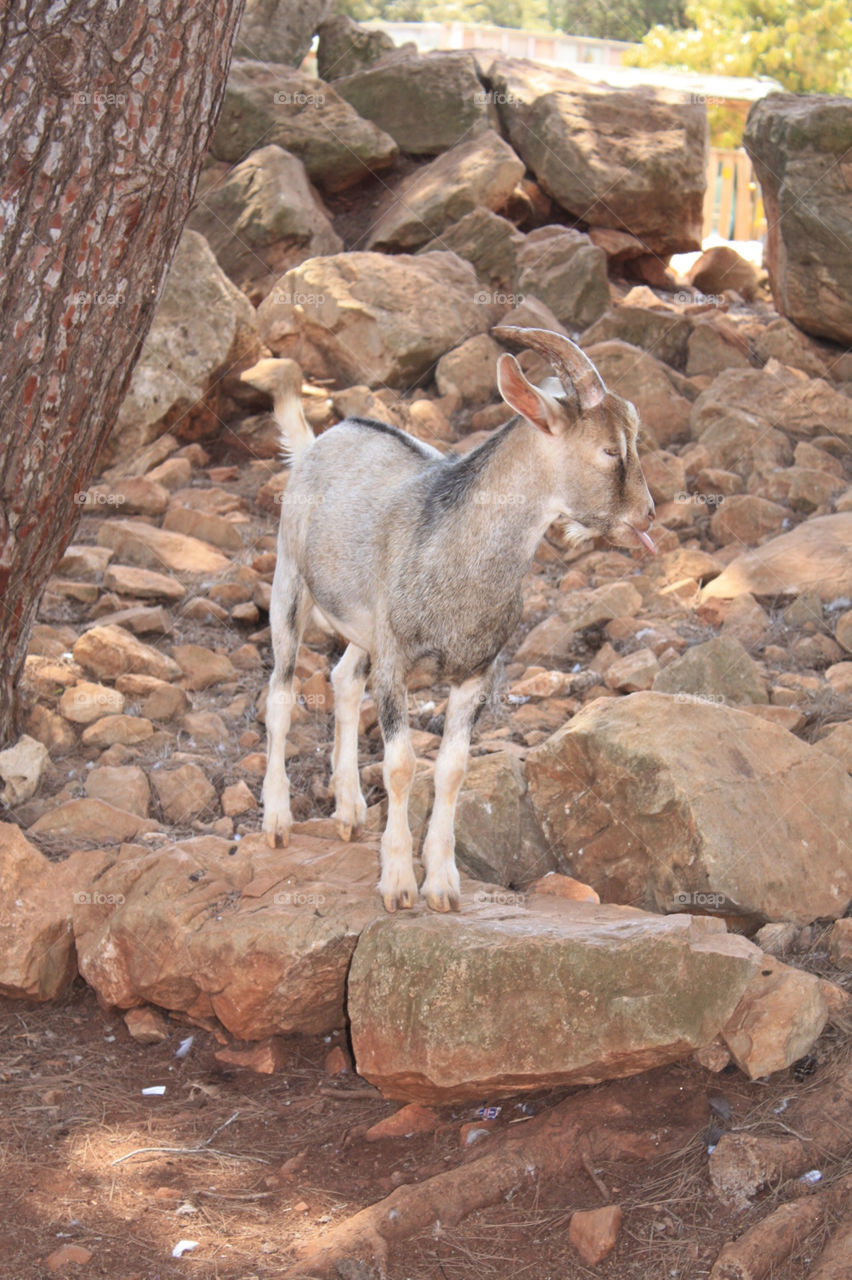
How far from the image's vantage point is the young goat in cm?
427

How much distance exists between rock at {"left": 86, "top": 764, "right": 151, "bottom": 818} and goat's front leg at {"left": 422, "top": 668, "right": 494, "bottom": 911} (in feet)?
5.29

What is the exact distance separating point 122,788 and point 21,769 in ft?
1.58

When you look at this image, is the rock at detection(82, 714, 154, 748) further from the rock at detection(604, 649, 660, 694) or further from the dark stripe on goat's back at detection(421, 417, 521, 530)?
the rock at detection(604, 649, 660, 694)

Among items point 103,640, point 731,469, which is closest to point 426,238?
point 731,469

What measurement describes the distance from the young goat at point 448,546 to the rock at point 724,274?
7776 mm

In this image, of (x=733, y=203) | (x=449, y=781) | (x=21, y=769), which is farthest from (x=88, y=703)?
(x=733, y=203)

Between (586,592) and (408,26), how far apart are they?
17.2 metres

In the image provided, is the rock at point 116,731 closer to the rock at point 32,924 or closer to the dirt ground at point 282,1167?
the rock at point 32,924

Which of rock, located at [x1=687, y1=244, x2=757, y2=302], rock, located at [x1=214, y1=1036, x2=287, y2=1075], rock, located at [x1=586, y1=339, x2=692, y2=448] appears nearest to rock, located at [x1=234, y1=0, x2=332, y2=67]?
rock, located at [x1=687, y1=244, x2=757, y2=302]

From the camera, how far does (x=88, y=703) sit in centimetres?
618

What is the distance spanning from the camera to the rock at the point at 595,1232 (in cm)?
349

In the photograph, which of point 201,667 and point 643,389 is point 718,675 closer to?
point 201,667

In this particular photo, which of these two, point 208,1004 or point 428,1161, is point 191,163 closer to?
point 208,1004

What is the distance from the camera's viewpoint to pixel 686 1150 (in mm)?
3795
